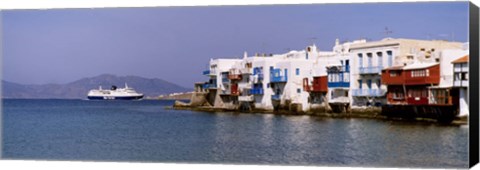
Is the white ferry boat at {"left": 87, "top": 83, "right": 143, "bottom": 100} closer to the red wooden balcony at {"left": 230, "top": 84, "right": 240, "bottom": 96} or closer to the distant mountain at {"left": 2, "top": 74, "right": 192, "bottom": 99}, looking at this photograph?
the distant mountain at {"left": 2, "top": 74, "right": 192, "bottom": 99}

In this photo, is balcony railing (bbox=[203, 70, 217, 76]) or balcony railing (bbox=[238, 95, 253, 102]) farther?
balcony railing (bbox=[238, 95, 253, 102])

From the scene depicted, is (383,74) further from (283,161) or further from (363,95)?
(283,161)

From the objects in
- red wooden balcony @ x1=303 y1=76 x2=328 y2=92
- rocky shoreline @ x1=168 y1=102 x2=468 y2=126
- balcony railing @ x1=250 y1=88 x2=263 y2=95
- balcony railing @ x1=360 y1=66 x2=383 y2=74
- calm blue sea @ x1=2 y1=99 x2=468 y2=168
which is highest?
balcony railing @ x1=360 y1=66 x2=383 y2=74

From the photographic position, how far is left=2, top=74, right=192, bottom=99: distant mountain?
11.5 m

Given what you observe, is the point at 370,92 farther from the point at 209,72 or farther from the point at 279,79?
the point at 279,79

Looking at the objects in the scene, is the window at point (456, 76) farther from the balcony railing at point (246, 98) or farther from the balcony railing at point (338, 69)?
the balcony railing at point (246, 98)

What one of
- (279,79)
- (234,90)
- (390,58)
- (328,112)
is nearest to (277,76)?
(279,79)

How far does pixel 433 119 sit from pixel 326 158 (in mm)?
3053

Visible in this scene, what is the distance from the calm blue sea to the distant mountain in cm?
25

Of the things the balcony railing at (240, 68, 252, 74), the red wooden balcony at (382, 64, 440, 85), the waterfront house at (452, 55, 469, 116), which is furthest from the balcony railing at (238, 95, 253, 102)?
the waterfront house at (452, 55, 469, 116)

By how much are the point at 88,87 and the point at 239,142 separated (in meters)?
2.37

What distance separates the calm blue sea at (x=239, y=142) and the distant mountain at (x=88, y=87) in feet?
0.82

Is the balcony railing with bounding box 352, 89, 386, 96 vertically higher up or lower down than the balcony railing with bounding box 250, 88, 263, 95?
lower down

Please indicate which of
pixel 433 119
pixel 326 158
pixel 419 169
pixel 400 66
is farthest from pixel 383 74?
pixel 419 169
